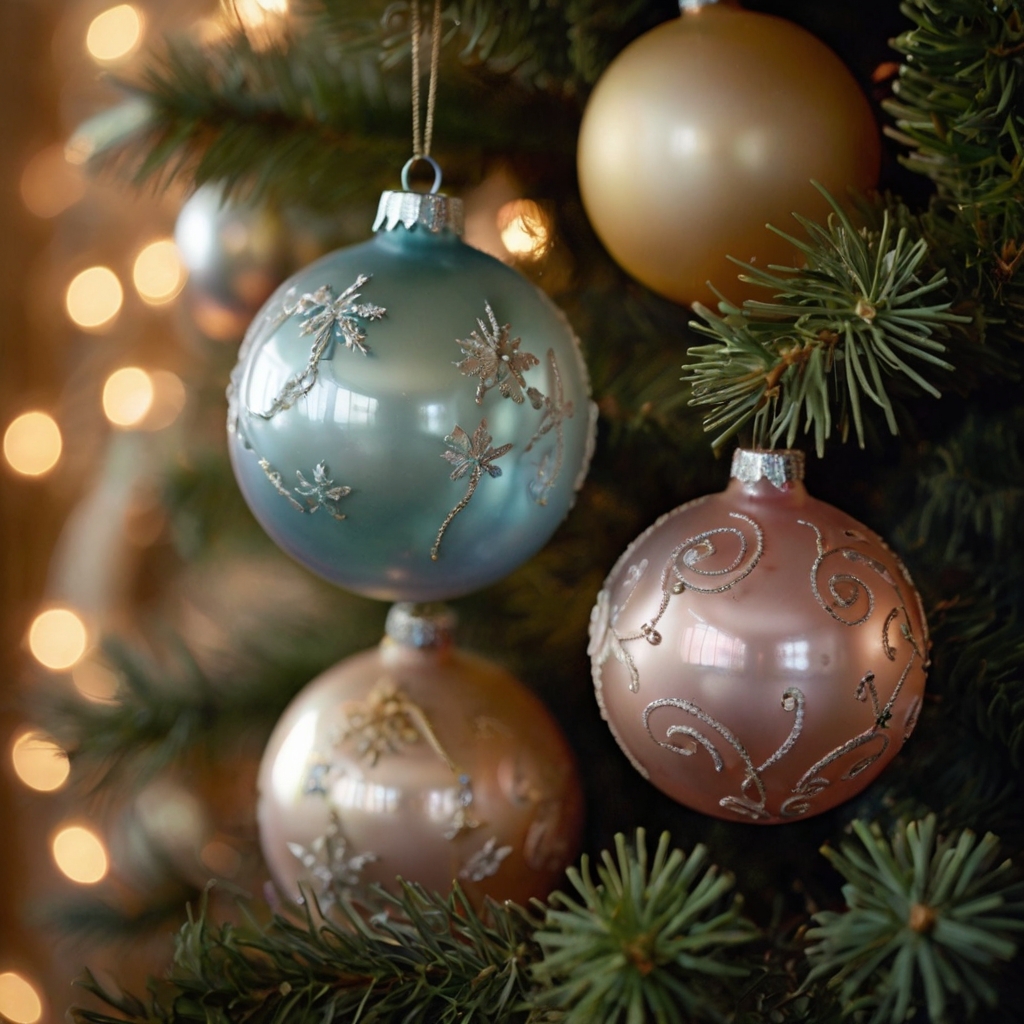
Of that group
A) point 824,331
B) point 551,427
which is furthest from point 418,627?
point 824,331

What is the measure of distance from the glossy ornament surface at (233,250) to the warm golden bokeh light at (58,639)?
0.58 meters

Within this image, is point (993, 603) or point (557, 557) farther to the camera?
point (557, 557)

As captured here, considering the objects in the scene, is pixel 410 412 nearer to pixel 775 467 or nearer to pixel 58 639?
pixel 775 467

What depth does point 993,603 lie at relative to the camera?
42 centimetres

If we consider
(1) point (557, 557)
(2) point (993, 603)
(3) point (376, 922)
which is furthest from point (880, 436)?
(3) point (376, 922)

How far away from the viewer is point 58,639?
1043 mm

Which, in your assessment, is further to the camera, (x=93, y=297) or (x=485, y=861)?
(x=93, y=297)

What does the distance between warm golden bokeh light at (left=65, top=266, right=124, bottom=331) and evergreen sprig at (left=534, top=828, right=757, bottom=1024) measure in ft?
3.14

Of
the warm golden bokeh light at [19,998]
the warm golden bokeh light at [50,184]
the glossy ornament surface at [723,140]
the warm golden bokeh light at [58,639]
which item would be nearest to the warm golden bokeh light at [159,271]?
the warm golden bokeh light at [50,184]

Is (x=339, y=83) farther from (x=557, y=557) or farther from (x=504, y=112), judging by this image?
(x=557, y=557)

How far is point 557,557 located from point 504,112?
0.23 meters

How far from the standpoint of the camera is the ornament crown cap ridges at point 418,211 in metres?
0.41

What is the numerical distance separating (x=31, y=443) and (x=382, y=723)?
786 mm

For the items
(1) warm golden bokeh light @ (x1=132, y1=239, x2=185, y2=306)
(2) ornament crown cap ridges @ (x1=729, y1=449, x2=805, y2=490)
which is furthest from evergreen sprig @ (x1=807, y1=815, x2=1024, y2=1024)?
(1) warm golden bokeh light @ (x1=132, y1=239, x2=185, y2=306)
